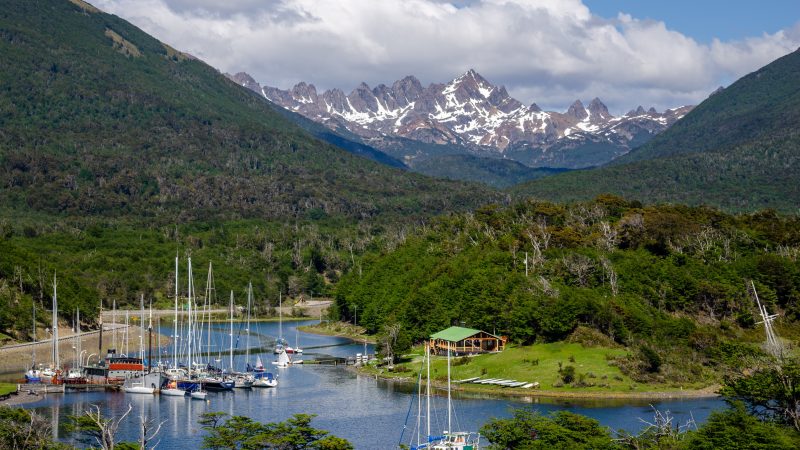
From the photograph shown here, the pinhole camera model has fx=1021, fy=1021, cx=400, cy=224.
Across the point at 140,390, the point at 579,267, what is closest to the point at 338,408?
the point at 140,390

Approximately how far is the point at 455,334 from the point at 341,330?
63.9 m

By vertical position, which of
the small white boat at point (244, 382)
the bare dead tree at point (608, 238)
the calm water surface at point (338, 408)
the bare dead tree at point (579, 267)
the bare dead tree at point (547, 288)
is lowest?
the calm water surface at point (338, 408)

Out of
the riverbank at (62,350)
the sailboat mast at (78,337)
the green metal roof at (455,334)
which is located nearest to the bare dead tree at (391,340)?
the green metal roof at (455,334)

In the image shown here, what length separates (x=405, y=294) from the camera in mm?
161250

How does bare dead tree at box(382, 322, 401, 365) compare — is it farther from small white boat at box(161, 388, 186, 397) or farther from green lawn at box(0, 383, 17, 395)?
green lawn at box(0, 383, 17, 395)

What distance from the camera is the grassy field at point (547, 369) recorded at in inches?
4183

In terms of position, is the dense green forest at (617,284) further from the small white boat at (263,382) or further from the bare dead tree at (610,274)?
the small white boat at (263,382)

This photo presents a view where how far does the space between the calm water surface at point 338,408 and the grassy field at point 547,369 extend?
15.6ft

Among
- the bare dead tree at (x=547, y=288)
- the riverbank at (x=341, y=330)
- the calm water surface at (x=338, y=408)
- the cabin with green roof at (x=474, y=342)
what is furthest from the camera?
the riverbank at (x=341, y=330)

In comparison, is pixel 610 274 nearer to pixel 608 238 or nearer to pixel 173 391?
pixel 608 238

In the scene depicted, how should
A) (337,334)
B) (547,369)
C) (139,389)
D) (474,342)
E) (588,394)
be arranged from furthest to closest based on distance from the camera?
1. (337,334)
2. (474,342)
3. (547,369)
4. (139,389)
5. (588,394)

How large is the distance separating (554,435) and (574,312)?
56438 mm

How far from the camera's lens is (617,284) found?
139 meters

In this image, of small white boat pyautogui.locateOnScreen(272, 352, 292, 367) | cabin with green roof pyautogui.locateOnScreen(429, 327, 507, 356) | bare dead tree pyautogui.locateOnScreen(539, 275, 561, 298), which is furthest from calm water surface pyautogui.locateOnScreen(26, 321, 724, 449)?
bare dead tree pyautogui.locateOnScreen(539, 275, 561, 298)
